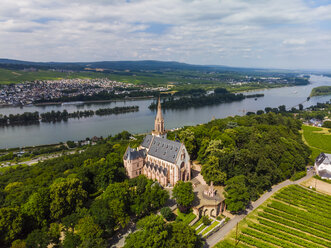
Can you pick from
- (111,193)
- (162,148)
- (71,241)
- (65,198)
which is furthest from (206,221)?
(65,198)

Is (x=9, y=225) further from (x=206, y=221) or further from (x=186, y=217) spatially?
(x=206, y=221)

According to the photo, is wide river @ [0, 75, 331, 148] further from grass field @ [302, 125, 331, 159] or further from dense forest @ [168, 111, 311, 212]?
dense forest @ [168, 111, 311, 212]

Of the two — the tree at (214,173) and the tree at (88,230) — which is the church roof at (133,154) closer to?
the tree at (214,173)

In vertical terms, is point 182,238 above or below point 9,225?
above

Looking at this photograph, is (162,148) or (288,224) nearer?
(288,224)

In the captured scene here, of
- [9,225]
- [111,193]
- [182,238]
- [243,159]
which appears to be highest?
[243,159]

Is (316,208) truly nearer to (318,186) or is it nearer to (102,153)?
(318,186)
